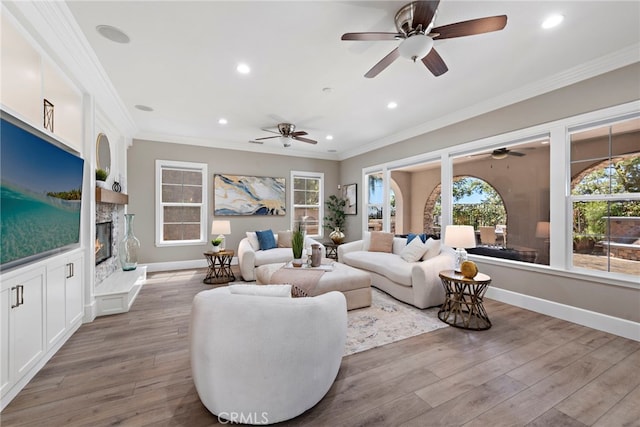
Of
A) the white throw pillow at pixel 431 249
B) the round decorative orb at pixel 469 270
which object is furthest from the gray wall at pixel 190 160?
the round decorative orb at pixel 469 270

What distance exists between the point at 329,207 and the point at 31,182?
6007mm

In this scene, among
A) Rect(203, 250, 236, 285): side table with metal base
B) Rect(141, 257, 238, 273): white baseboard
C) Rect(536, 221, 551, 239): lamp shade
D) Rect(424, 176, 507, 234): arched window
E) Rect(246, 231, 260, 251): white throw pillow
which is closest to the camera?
Rect(536, 221, 551, 239): lamp shade

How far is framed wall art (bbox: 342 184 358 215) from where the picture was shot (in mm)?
6926

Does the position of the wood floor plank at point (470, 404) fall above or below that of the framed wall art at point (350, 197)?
below

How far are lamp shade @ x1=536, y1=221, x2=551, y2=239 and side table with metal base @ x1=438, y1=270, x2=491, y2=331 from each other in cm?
118

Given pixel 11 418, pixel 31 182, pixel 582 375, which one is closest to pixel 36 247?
pixel 31 182

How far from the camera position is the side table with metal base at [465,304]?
291 centimetres

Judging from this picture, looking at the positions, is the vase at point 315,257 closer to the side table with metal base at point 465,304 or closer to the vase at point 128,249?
the side table with metal base at point 465,304

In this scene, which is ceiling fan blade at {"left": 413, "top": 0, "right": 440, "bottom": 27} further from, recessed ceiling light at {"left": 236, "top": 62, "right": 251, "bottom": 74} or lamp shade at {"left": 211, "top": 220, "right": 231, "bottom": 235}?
lamp shade at {"left": 211, "top": 220, "right": 231, "bottom": 235}

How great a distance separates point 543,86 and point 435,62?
1.96m

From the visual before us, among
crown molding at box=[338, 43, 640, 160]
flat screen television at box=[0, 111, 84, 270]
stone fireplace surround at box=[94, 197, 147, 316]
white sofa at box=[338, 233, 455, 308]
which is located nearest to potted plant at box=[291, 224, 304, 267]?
white sofa at box=[338, 233, 455, 308]

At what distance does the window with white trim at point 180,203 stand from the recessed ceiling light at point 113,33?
11.2 feet

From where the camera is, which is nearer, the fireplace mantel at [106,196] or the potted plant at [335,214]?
the fireplace mantel at [106,196]

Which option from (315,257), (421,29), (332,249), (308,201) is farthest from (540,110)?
(308,201)
